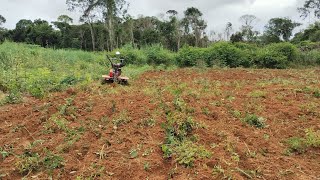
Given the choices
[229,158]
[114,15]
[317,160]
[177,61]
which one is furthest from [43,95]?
[114,15]

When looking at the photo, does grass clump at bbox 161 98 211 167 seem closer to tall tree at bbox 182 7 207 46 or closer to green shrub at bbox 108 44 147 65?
green shrub at bbox 108 44 147 65

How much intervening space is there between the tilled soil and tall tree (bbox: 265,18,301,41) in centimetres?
3715

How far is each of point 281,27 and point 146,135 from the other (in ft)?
136

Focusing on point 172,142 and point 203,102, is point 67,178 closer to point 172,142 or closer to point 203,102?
point 172,142

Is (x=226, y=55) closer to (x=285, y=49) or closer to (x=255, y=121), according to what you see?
(x=285, y=49)

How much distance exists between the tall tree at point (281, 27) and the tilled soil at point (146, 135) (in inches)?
1462

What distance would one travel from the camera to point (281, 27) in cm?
4206

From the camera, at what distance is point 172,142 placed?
166 inches

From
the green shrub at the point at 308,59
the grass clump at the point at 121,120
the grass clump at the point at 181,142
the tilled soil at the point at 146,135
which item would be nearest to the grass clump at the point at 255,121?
the tilled soil at the point at 146,135

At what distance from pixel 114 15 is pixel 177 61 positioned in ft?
53.9

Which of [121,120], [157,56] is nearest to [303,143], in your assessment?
[121,120]

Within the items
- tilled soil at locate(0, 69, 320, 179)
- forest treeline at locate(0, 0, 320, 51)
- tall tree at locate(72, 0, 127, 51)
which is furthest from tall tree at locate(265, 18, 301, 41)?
tilled soil at locate(0, 69, 320, 179)

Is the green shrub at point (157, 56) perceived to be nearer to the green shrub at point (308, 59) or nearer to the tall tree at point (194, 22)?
the green shrub at point (308, 59)

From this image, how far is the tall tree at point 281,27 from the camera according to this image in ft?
137
